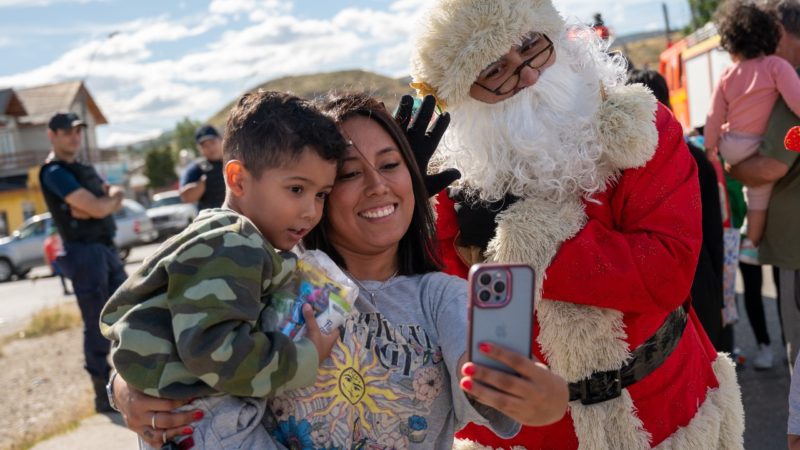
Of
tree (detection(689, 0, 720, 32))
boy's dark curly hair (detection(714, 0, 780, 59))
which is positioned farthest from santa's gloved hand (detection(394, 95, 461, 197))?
tree (detection(689, 0, 720, 32))

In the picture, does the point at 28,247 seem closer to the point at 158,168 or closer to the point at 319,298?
the point at 319,298

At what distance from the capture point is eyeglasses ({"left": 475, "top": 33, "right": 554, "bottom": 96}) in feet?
7.29

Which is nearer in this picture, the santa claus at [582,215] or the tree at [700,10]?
the santa claus at [582,215]

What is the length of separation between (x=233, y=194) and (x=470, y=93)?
33.6 inches

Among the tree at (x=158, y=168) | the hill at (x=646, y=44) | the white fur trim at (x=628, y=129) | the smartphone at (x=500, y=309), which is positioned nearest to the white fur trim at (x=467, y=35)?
the white fur trim at (x=628, y=129)

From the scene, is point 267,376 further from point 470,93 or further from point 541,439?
point 470,93

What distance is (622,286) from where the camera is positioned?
6.45 feet

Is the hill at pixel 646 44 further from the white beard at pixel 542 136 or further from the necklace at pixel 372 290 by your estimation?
the necklace at pixel 372 290

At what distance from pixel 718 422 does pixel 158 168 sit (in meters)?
57.3

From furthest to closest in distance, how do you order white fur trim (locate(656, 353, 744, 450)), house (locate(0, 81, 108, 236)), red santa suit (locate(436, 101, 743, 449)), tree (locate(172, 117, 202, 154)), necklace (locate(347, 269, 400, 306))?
1. tree (locate(172, 117, 202, 154))
2. house (locate(0, 81, 108, 236))
3. white fur trim (locate(656, 353, 744, 450))
4. red santa suit (locate(436, 101, 743, 449))
5. necklace (locate(347, 269, 400, 306))

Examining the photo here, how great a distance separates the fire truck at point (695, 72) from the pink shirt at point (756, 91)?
7.19 metres

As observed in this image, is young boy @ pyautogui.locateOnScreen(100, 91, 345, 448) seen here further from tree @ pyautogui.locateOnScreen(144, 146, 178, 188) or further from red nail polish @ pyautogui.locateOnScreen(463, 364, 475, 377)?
tree @ pyautogui.locateOnScreen(144, 146, 178, 188)

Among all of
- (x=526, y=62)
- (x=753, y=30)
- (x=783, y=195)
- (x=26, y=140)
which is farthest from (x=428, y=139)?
(x=26, y=140)

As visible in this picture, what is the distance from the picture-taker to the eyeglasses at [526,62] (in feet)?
7.29
